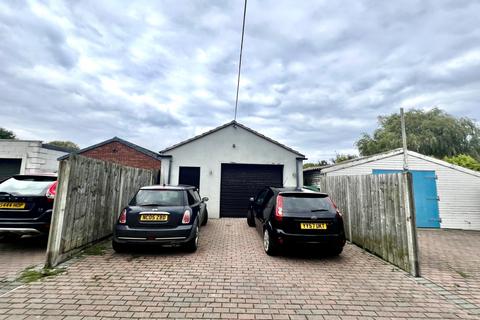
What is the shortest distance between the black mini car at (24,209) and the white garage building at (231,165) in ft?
17.7

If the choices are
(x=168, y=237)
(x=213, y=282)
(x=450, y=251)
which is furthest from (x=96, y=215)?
(x=450, y=251)

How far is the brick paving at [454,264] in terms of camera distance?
3.54 metres

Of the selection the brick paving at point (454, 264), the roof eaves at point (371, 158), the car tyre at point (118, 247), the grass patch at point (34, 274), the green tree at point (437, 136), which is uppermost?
the green tree at point (437, 136)

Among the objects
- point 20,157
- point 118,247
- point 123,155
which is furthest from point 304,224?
point 20,157

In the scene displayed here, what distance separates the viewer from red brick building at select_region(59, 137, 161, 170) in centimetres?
1518

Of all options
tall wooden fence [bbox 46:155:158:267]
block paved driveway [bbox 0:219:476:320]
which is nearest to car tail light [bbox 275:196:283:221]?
block paved driveway [bbox 0:219:476:320]

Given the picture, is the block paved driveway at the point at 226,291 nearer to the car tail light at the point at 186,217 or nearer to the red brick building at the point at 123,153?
the car tail light at the point at 186,217

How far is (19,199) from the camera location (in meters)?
4.73

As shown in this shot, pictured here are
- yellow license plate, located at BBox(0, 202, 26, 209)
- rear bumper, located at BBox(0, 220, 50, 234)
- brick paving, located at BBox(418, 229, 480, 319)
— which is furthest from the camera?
yellow license plate, located at BBox(0, 202, 26, 209)

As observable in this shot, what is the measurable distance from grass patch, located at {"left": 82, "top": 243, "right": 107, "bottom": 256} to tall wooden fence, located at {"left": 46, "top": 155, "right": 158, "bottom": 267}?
0.14m

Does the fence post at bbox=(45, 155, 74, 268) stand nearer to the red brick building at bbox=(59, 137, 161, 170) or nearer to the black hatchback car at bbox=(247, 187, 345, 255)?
the black hatchback car at bbox=(247, 187, 345, 255)

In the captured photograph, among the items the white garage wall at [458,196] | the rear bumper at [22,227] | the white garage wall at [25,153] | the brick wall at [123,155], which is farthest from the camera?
the brick wall at [123,155]

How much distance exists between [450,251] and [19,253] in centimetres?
1050

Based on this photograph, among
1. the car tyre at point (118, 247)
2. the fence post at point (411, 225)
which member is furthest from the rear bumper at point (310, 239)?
the car tyre at point (118, 247)
